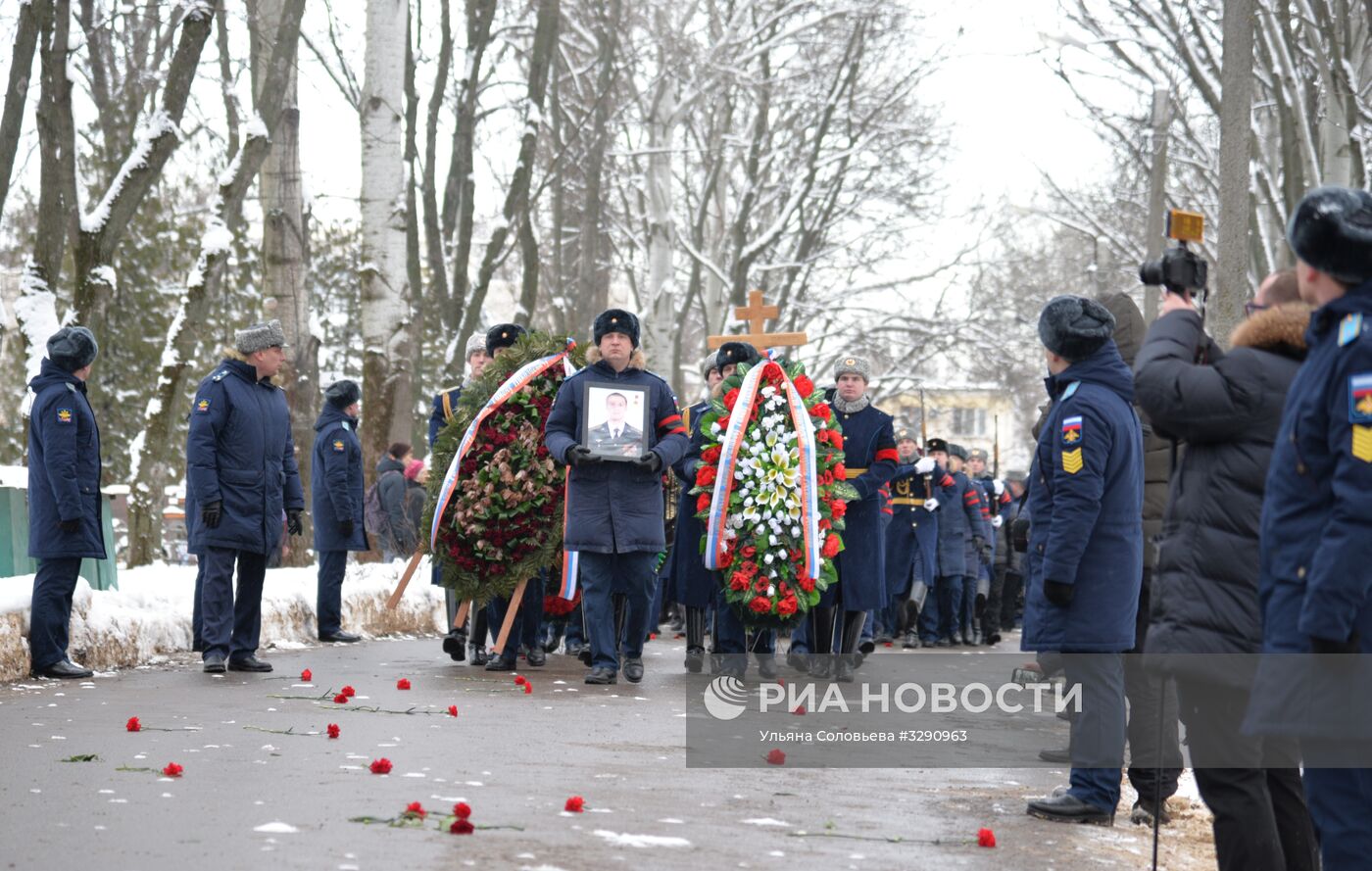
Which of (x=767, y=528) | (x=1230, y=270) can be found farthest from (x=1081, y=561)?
(x=1230, y=270)

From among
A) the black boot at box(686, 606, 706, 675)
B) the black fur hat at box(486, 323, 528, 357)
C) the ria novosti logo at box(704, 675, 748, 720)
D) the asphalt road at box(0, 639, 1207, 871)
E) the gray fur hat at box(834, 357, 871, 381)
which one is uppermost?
the black fur hat at box(486, 323, 528, 357)

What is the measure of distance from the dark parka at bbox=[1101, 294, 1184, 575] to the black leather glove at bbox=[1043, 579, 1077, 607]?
1159 mm

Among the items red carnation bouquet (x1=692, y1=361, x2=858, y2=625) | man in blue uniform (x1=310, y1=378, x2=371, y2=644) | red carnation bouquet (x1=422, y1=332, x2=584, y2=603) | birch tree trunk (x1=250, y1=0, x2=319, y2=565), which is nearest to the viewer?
red carnation bouquet (x1=692, y1=361, x2=858, y2=625)

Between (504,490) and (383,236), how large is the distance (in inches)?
323

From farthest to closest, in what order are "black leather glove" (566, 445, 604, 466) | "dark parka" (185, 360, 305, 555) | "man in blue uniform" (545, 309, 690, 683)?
"dark parka" (185, 360, 305, 555) < "man in blue uniform" (545, 309, 690, 683) < "black leather glove" (566, 445, 604, 466)

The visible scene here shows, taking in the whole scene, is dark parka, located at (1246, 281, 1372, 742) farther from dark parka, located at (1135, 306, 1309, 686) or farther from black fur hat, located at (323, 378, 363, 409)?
black fur hat, located at (323, 378, 363, 409)

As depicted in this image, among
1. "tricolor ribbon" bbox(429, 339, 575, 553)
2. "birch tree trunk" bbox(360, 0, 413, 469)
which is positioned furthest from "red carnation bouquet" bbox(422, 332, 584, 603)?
"birch tree trunk" bbox(360, 0, 413, 469)

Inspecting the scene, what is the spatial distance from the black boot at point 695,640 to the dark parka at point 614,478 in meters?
1.79

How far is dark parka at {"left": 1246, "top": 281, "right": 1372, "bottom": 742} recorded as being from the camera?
14.1 feet

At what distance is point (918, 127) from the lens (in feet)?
113

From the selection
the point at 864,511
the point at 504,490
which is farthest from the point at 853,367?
the point at 504,490

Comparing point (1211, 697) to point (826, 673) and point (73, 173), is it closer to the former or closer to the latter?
point (826, 673)

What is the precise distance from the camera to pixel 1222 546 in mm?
5492

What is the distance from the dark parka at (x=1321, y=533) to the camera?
170 inches
